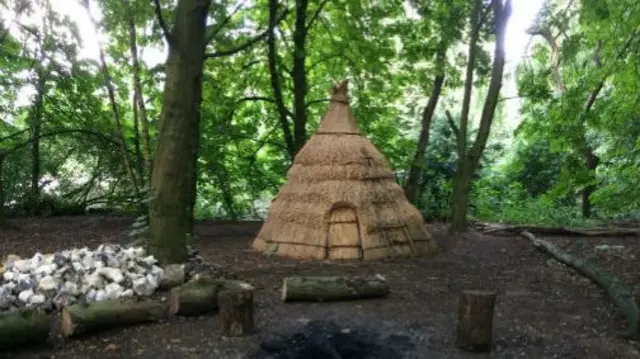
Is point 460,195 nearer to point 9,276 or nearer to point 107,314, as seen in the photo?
point 107,314

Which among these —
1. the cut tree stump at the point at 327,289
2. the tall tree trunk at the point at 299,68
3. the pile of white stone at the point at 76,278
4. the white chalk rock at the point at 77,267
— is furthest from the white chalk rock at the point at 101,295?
the tall tree trunk at the point at 299,68

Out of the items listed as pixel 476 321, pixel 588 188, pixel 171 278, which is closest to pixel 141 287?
pixel 171 278

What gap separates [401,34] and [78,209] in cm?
950

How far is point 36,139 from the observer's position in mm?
12016

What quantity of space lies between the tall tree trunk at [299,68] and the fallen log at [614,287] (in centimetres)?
590

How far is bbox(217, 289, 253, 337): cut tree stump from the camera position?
213 inches

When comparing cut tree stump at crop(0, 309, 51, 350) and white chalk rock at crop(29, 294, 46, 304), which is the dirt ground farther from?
white chalk rock at crop(29, 294, 46, 304)

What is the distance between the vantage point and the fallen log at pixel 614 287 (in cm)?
542

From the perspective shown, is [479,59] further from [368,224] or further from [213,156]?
[213,156]

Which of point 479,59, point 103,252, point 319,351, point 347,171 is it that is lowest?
point 319,351

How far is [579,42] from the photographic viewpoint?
34.8ft

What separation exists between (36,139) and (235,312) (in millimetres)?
8718

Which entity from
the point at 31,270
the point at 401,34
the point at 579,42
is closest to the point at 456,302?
the point at 31,270

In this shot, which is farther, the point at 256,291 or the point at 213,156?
the point at 213,156
